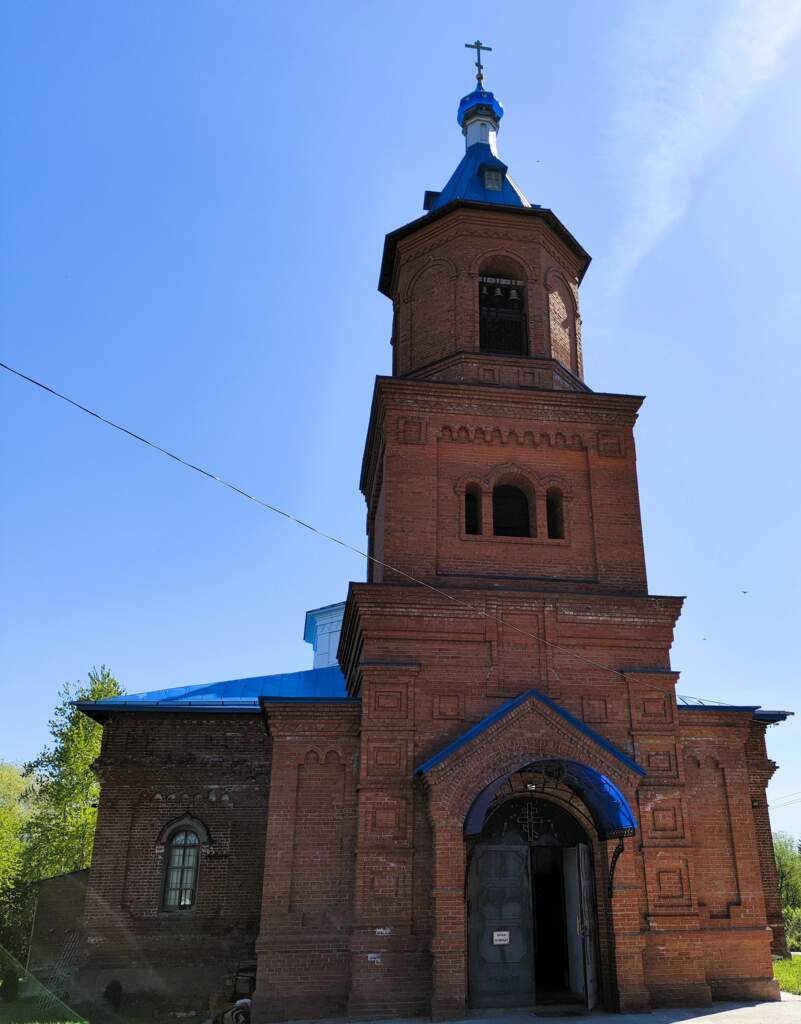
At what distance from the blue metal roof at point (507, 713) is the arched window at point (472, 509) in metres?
2.91

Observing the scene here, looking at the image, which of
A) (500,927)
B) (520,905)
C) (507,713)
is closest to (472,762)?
(507,713)

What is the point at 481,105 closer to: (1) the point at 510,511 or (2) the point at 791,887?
(1) the point at 510,511

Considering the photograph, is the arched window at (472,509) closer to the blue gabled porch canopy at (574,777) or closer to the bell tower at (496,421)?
the bell tower at (496,421)

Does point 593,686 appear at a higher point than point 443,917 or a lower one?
higher

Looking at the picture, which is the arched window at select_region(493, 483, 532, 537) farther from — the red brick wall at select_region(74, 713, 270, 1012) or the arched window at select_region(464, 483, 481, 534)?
the red brick wall at select_region(74, 713, 270, 1012)

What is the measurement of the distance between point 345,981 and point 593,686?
16.2ft

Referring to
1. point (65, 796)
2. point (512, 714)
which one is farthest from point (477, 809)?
point (65, 796)

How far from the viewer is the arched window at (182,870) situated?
13.9 metres

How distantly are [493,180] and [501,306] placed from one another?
9.10ft

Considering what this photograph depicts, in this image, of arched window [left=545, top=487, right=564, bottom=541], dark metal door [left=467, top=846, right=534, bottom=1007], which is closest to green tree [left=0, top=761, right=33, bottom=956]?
dark metal door [left=467, top=846, right=534, bottom=1007]

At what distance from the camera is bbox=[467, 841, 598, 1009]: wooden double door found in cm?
1015

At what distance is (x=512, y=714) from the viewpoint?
10.6 metres

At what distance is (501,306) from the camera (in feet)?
47.7

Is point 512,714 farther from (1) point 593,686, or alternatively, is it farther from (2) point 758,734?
(2) point 758,734
